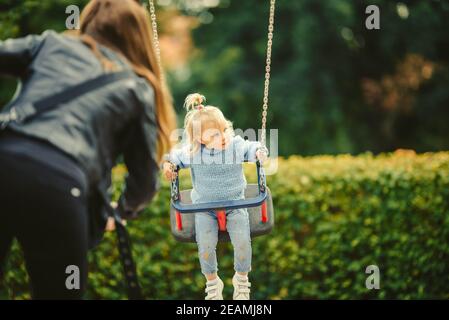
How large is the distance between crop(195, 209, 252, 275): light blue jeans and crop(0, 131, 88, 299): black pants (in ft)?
3.66

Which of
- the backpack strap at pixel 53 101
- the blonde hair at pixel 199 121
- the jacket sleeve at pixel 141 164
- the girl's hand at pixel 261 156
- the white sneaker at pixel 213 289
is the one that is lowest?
the white sneaker at pixel 213 289

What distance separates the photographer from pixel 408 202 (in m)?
4.21

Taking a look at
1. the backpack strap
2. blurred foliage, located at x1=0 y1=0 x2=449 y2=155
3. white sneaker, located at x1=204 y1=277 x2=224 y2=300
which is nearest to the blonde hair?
white sneaker, located at x1=204 y1=277 x2=224 y2=300

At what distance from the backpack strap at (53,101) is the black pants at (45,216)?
0.11m

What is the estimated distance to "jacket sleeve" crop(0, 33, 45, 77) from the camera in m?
1.89

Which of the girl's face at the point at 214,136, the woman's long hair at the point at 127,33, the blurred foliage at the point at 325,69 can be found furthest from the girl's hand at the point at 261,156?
the blurred foliage at the point at 325,69

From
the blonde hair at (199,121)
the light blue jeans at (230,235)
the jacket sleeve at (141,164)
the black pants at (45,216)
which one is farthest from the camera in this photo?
the light blue jeans at (230,235)

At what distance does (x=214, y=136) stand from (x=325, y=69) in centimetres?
1093

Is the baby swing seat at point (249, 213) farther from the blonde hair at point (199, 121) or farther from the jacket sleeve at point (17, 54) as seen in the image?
the jacket sleeve at point (17, 54)

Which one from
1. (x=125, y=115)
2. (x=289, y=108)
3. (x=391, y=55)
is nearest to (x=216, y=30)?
(x=289, y=108)

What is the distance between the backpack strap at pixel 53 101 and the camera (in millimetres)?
1764

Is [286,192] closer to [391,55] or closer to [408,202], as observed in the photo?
[408,202]

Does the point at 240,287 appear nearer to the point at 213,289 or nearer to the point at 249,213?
the point at 213,289

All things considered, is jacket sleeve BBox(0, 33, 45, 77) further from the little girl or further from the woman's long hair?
the little girl
